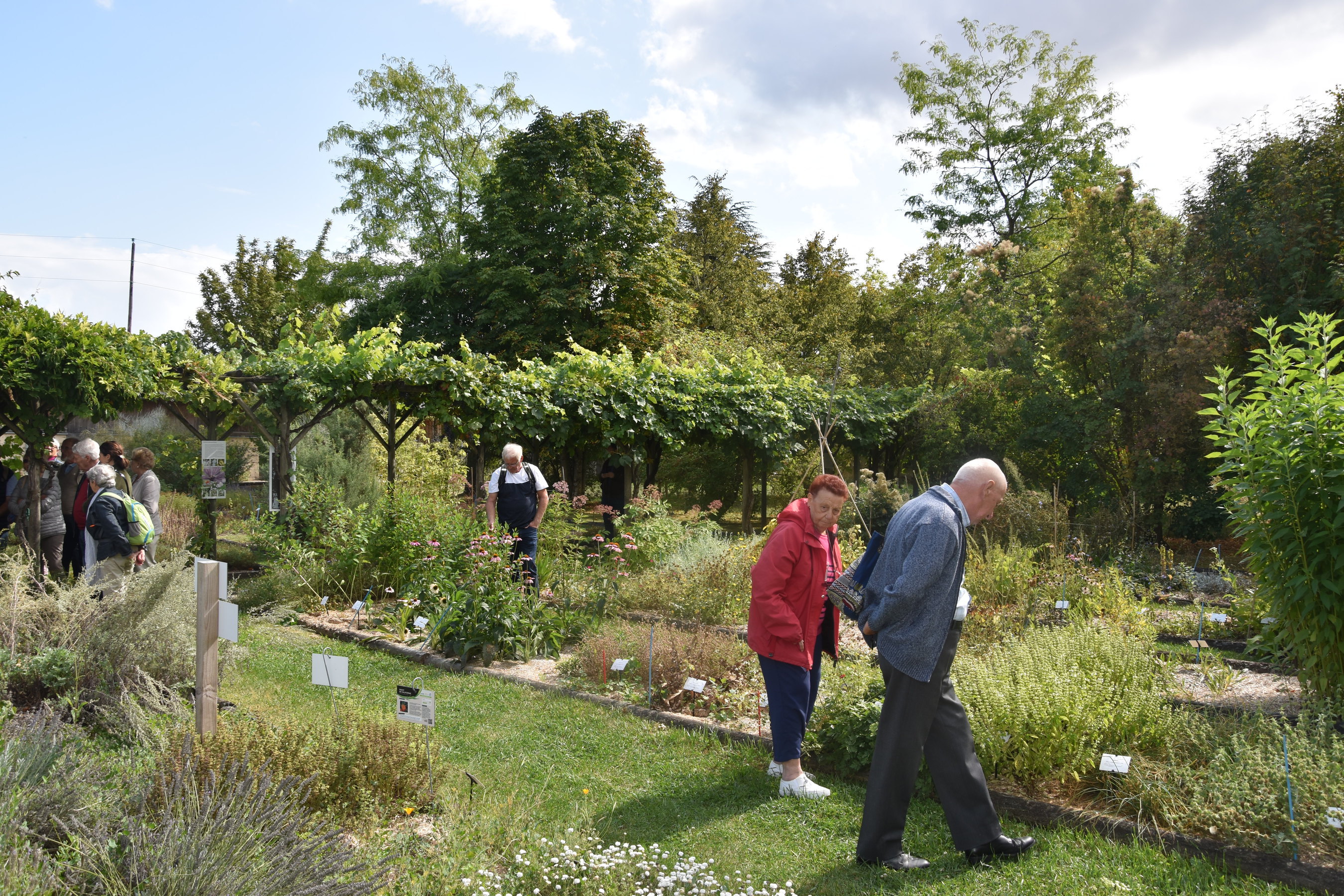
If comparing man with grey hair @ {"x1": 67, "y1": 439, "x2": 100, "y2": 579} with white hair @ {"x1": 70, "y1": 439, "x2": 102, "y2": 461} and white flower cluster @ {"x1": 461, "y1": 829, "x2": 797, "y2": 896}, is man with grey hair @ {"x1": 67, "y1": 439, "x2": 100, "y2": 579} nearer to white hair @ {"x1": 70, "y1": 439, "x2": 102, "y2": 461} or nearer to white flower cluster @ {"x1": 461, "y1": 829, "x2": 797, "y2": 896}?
white hair @ {"x1": 70, "y1": 439, "x2": 102, "y2": 461}

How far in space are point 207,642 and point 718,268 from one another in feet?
71.7

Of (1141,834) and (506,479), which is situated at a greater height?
(506,479)

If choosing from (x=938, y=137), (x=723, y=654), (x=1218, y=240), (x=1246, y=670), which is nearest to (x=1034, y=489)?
(x=1218, y=240)

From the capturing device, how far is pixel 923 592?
3420 millimetres

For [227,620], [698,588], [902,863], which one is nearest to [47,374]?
[227,620]

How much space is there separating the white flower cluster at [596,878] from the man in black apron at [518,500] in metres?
4.72

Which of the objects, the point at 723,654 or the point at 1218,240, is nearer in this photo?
the point at 723,654

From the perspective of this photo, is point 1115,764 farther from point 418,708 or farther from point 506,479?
point 506,479

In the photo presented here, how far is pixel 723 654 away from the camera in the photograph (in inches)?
233

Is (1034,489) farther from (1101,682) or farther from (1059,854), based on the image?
(1059,854)

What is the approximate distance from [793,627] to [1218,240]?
10805 mm

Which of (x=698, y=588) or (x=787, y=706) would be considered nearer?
(x=787, y=706)

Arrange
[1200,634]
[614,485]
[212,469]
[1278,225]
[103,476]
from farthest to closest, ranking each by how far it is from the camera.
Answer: [614,485], [1278,225], [212,469], [1200,634], [103,476]

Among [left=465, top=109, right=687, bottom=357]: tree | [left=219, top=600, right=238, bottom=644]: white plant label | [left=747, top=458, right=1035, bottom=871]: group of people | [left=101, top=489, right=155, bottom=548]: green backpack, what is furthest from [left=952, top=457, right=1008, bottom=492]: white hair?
[left=465, top=109, right=687, bottom=357]: tree
